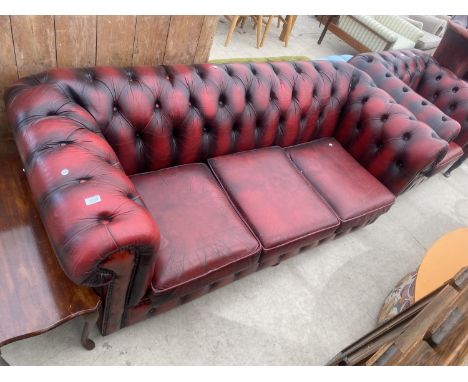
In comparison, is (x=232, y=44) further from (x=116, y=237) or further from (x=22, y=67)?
(x=116, y=237)

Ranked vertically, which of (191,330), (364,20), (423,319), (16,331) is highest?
(423,319)

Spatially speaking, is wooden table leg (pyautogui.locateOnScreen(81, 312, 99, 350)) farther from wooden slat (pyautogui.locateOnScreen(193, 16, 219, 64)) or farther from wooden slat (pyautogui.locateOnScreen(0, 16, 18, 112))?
wooden slat (pyautogui.locateOnScreen(193, 16, 219, 64))

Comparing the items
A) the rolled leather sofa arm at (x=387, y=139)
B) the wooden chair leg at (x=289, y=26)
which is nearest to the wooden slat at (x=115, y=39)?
the rolled leather sofa arm at (x=387, y=139)

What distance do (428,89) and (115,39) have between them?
2650 millimetres

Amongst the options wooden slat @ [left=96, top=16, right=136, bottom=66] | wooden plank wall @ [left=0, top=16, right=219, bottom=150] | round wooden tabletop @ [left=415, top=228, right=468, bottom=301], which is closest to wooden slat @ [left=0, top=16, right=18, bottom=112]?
wooden plank wall @ [left=0, top=16, right=219, bottom=150]

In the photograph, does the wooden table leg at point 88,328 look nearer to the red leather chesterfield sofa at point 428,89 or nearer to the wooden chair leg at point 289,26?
the red leather chesterfield sofa at point 428,89

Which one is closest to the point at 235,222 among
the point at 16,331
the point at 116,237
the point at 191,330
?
the point at 191,330

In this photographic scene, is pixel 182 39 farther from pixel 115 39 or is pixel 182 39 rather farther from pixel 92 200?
pixel 92 200

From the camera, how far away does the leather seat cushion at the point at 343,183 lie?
1.98m

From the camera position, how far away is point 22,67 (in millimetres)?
1409

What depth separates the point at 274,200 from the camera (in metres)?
1.80

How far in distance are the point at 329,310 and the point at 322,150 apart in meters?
0.97

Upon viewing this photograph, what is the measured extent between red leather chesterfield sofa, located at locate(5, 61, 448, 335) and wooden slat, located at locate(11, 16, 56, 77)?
0.42 ft

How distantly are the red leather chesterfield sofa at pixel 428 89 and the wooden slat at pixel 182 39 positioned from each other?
1.39 m
